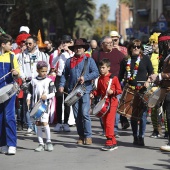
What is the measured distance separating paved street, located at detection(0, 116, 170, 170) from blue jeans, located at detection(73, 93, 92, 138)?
28 centimetres

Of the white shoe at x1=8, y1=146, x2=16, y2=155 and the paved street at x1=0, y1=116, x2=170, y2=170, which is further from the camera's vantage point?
the white shoe at x1=8, y1=146, x2=16, y2=155

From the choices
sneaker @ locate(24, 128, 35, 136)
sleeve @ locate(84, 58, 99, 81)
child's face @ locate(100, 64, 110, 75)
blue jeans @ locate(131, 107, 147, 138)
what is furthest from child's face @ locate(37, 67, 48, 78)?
sneaker @ locate(24, 128, 35, 136)

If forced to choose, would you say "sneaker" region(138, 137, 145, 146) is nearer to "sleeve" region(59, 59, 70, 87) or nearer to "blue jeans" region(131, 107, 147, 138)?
"blue jeans" region(131, 107, 147, 138)

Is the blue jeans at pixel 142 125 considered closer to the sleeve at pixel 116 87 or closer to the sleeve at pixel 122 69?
the sleeve at pixel 116 87

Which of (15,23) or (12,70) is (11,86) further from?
(15,23)

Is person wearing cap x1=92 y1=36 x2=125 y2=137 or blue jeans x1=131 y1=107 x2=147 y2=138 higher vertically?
person wearing cap x1=92 y1=36 x2=125 y2=137

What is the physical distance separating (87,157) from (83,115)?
137 cm

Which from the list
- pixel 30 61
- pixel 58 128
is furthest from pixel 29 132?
pixel 30 61

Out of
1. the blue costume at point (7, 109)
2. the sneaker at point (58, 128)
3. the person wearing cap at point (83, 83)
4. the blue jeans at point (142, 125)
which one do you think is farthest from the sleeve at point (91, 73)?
the sneaker at point (58, 128)

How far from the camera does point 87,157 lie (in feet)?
34.1

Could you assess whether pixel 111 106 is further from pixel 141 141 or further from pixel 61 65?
pixel 61 65

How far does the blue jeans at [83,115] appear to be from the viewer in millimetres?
11641

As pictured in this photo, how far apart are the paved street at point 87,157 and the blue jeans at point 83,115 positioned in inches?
11.1

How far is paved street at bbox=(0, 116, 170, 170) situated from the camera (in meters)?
9.59
